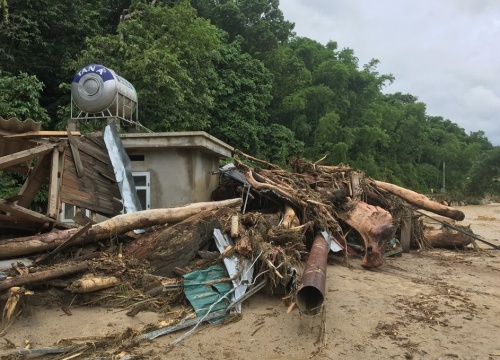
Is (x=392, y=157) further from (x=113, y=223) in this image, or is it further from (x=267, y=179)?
(x=113, y=223)

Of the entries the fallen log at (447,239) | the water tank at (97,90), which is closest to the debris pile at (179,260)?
the water tank at (97,90)

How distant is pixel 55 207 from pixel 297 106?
23.9m

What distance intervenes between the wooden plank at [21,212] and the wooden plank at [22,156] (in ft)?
2.00

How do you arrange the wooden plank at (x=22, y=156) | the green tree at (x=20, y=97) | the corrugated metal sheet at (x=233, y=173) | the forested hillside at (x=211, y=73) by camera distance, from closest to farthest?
1. the wooden plank at (x=22, y=156)
2. the corrugated metal sheet at (x=233, y=173)
3. the green tree at (x=20, y=97)
4. the forested hillside at (x=211, y=73)

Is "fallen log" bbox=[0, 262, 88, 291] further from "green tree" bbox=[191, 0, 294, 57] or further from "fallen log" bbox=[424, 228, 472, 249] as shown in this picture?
"green tree" bbox=[191, 0, 294, 57]

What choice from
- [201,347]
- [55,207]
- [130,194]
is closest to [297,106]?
[130,194]

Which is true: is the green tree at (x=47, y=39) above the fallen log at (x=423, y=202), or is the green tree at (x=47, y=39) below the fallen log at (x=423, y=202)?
above

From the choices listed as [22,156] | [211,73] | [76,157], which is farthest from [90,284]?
[211,73]

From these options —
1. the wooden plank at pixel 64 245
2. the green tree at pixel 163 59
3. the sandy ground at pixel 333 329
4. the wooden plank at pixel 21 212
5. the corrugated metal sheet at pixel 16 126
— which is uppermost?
the green tree at pixel 163 59

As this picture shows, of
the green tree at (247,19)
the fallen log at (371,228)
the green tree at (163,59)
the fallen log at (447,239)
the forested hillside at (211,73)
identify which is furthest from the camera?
the green tree at (247,19)

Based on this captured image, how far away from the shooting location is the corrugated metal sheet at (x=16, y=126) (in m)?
6.97

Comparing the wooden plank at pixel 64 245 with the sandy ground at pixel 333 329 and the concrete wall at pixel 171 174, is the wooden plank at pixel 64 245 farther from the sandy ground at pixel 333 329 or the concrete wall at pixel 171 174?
the concrete wall at pixel 171 174

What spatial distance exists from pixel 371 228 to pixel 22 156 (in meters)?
6.45

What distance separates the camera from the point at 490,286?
764 centimetres
